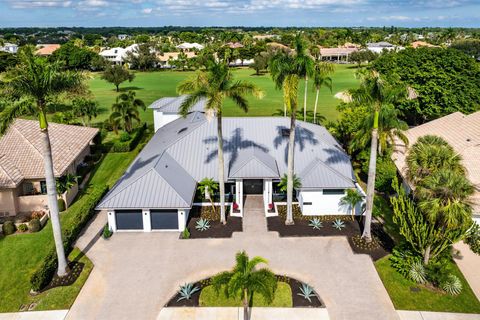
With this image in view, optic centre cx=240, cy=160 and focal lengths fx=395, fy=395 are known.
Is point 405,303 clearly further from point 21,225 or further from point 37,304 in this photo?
point 21,225

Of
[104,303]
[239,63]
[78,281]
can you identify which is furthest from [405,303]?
[239,63]

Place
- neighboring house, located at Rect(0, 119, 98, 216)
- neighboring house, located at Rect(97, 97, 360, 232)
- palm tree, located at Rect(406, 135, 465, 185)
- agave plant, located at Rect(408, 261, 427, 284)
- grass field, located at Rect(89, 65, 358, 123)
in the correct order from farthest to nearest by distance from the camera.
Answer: grass field, located at Rect(89, 65, 358, 123)
neighboring house, located at Rect(0, 119, 98, 216)
neighboring house, located at Rect(97, 97, 360, 232)
palm tree, located at Rect(406, 135, 465, 185)
agave plant, located at Rect(408, 261, 427, 284)

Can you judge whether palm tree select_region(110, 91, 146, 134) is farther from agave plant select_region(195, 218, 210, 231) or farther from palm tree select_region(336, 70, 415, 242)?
palm tree select_region(336, 70, 415, 242)

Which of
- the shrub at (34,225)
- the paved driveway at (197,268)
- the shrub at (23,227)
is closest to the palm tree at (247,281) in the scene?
the paved driveway at (197,268)

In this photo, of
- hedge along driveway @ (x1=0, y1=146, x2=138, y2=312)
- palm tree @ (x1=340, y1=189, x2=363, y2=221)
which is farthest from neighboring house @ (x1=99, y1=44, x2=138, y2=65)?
palm tree @ (x1=340, y1=189, x2=363, y2=221)

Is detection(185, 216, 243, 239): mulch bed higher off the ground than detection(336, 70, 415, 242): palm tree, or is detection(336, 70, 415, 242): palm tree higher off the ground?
detection(336, 70, 415, 242): palm tree

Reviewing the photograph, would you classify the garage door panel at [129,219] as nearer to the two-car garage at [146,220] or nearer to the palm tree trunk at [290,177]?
the two-car garage at [146,220]

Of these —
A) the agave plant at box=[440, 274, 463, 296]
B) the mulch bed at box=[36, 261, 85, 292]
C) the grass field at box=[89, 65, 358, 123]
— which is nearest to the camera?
the agave plant at box=[440, 274, 463, 296]

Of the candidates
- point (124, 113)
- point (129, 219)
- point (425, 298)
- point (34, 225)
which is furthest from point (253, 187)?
point (124, 113)
